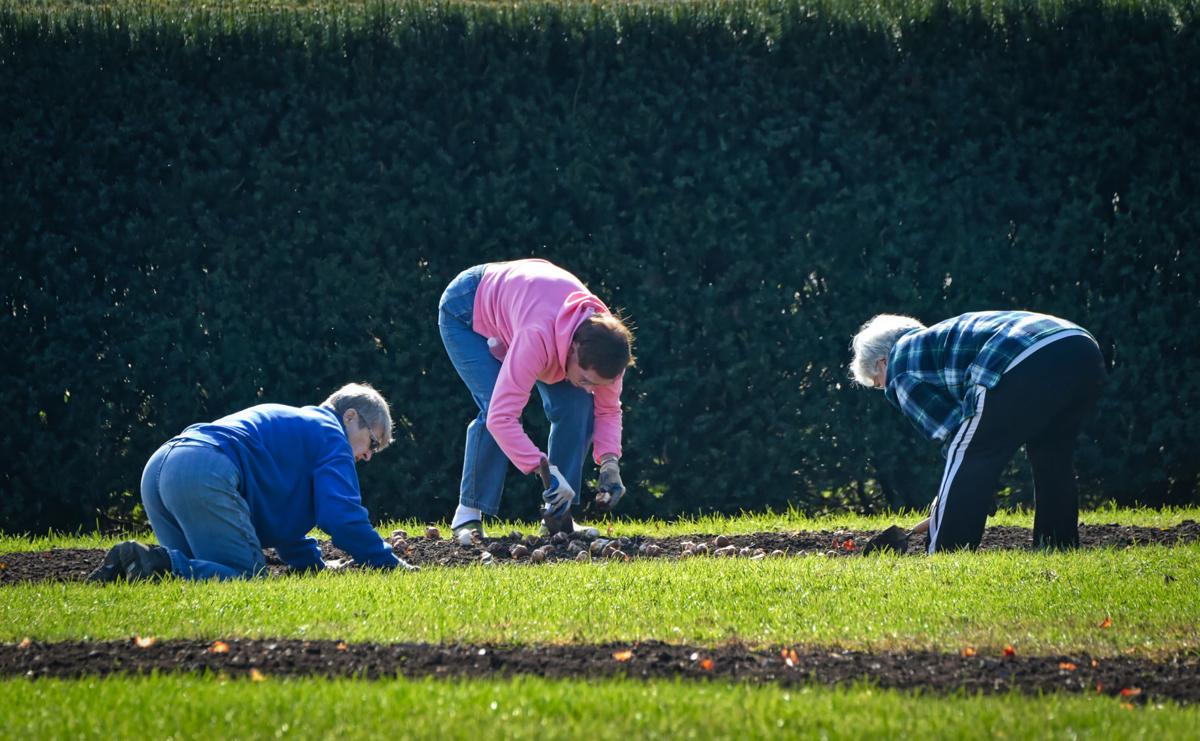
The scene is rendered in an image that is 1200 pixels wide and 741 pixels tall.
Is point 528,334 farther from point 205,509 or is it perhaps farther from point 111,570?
point 111,570

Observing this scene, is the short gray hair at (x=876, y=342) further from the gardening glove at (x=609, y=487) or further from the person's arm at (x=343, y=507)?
the person's arm at (x=343, y=507)

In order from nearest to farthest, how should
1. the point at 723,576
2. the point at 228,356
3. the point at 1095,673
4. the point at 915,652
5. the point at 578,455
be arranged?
the point at 1095,673, the point at 915,652, the point at 723,576, the point at 578,455, the point at 228,356

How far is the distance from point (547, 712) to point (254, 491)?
2.97 metres

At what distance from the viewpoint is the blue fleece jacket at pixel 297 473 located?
6.23 m

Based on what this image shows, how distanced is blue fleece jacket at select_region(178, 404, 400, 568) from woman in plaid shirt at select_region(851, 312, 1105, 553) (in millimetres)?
2589

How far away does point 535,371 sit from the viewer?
6977 mm

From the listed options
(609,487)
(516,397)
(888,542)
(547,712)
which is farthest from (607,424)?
(547,712)

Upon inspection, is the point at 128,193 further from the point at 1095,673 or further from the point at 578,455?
the point at 1095,673

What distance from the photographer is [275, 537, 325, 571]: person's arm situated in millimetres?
6746

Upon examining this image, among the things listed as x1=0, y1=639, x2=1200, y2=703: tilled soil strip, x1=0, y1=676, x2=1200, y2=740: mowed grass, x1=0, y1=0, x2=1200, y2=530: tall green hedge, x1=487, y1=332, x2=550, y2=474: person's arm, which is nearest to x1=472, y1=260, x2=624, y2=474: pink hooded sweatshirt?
x1=487, y1=332, x2=550, y2=474: person's arm

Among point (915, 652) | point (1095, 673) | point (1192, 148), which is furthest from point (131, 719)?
→ point (1192, 148)

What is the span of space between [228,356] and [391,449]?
1.20 metres

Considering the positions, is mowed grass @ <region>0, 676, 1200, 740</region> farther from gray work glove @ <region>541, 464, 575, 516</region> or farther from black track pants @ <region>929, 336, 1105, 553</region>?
gray work glove @ <region>541, 464, 575, 516</region>

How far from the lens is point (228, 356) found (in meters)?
8.99
